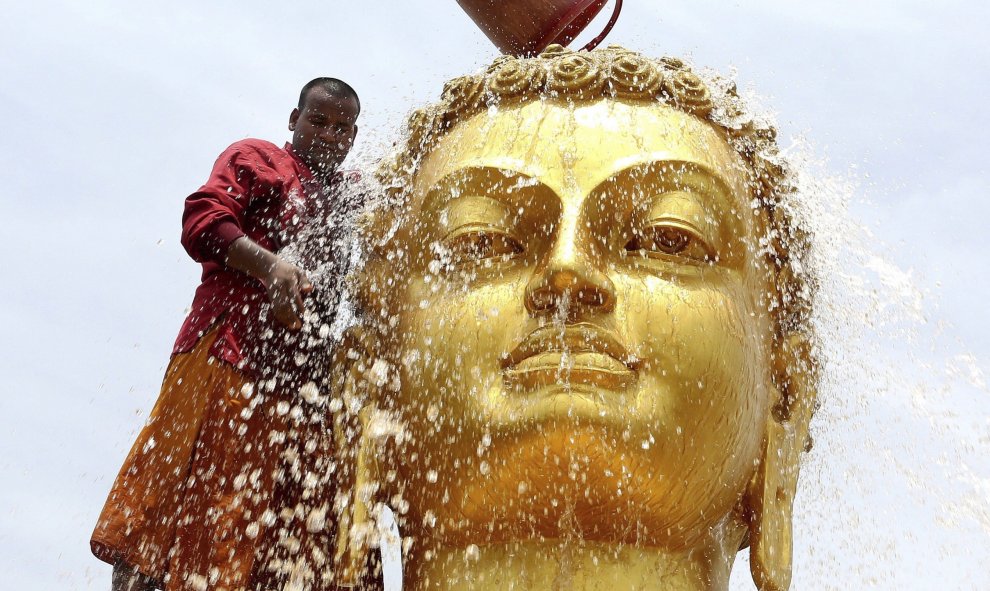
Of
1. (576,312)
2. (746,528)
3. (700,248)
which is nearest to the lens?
(576,312)

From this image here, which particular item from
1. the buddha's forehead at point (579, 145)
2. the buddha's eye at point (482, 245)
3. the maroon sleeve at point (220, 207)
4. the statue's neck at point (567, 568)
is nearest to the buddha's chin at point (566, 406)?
the statue's neck at point (567, 568)

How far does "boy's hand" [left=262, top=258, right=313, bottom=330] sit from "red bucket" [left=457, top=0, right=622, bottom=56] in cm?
159

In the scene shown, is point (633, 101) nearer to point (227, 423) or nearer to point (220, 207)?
point (220, 207)

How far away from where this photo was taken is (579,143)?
449 cm

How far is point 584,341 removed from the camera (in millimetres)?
4055

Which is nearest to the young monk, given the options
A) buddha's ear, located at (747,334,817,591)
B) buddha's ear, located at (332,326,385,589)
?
buddha's ear, located at (332,326,385,589)

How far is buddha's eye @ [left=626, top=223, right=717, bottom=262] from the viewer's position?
432 centimetres

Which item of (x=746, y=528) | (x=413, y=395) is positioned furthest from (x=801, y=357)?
(x=413, y=395)

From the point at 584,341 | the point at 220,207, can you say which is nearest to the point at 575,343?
the point at 584,341

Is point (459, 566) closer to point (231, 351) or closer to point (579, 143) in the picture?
point (231, 351)

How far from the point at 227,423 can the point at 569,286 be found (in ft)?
4.67

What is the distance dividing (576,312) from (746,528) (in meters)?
1.25

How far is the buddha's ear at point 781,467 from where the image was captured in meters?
4.52

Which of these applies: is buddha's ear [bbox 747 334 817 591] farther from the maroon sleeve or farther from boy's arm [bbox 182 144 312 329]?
the maroon sleeve
